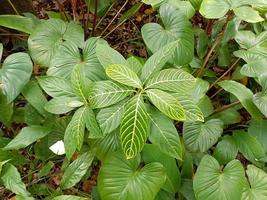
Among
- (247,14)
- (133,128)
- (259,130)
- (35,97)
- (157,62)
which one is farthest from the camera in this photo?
(259,130)

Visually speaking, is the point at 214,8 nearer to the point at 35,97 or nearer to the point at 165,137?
the point at 165,137

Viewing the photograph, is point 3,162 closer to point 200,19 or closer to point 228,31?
point 228,31

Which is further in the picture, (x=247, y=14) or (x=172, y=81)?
(x=247, y=14)

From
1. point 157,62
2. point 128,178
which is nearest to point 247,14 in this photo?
point 157,62

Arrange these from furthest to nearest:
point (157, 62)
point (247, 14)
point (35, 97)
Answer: point (35, 97) < point (247, 14) < point (157, 62)

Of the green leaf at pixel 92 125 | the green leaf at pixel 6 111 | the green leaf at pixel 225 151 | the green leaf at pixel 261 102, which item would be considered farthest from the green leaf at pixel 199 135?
the green leaf at pixel 6 111

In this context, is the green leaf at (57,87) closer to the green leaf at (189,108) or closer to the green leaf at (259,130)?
the green leaf at (189,108)

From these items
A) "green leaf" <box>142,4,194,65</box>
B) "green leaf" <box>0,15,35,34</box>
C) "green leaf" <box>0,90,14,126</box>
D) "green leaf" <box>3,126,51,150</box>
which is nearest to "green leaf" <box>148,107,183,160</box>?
"green leaf" <box>142,4,194,65</box>
